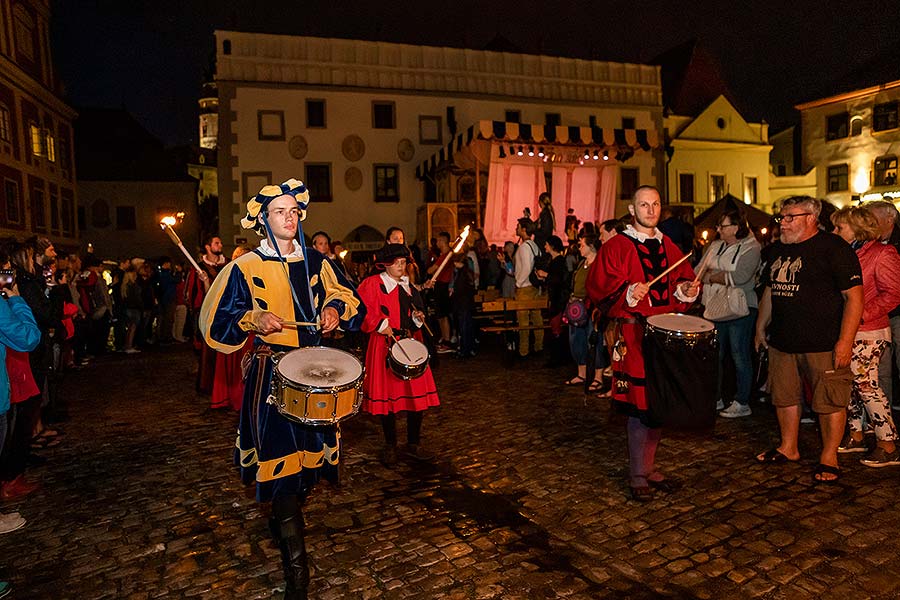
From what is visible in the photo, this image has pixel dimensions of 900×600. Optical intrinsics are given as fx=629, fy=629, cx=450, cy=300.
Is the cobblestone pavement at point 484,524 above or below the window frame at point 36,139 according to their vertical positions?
below

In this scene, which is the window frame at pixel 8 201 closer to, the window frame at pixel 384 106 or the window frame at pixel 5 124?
the window frame at pixel 5 124

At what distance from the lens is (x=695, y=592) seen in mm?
3311

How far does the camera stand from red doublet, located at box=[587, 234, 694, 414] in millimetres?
4500

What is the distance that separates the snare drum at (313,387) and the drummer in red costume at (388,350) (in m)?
2.06

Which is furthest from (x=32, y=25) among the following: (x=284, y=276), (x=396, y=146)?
(x=284, y=276)

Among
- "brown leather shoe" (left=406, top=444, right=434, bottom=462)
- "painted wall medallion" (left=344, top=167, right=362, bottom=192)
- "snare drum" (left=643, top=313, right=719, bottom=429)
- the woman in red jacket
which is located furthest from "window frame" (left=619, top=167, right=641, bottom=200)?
"snare drum" (left=643, top=313, right=719, bottom=429)

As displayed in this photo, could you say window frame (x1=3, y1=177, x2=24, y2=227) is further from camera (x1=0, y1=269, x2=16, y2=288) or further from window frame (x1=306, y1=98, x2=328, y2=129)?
camera (x1=0, y1=269, x2=16, y2=288)

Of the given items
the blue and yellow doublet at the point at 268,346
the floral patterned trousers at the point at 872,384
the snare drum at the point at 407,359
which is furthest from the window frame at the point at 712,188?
the blue and yellow doublet at the point at 268,346

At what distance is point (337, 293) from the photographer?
3736 mm

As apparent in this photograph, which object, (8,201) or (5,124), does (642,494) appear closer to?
(8,201)

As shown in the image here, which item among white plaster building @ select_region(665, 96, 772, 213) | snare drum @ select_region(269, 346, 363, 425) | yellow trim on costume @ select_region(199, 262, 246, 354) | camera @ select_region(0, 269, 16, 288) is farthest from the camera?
white plaster building @ select_region(665, 96, 772, 213)

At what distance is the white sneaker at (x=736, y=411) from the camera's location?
6.73 metres

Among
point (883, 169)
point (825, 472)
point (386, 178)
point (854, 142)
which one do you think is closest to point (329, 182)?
point (386, 178)

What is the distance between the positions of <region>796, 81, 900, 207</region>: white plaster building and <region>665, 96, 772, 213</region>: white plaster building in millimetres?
3673
